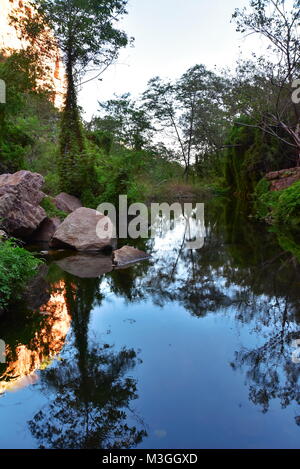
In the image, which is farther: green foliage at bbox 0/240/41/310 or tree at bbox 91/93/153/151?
tree at bbox 91/93/153/151

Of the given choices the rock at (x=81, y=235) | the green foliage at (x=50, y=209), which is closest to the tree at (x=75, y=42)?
the green foliage at (x=50, y=209)

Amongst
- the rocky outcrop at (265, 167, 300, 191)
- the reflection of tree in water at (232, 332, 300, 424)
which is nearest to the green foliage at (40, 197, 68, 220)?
the reflection of tree in water at (232, 332, 300, 424)

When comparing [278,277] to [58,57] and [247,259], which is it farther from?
[58,57]

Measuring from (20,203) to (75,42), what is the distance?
26.5 ft

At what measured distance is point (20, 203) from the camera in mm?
7652

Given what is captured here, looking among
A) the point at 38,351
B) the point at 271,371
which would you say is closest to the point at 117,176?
the point at 38,351

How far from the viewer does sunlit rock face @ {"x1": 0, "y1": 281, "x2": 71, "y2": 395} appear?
103 inches

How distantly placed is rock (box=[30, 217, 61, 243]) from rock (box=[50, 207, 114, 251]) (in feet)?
3.15

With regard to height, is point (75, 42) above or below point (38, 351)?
above

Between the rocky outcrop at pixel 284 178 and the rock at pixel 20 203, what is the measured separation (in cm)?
970

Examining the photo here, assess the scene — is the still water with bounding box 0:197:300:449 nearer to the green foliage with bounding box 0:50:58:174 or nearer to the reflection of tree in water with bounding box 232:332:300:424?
the reflection of tree in water with bounding box 232:332:300:424

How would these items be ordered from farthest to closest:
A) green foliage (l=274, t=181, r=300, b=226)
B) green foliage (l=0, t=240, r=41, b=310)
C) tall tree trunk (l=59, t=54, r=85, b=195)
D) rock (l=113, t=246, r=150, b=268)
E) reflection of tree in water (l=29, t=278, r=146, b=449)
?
1. tall tree trunk (l=59, t=54, r=85, b=195)
2. green foliage (l=274, t=181, r=300, b=226)
3. rock (l=113, t=246, r=150, b=268)
4. green foliage (l=0, t=240, r=41, b=310)
5. reflection of tree in water (l=29, t=278, r=146, b=449)

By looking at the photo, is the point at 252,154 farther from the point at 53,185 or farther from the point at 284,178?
the point at 53,185

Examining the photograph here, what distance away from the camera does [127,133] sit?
3102cm
